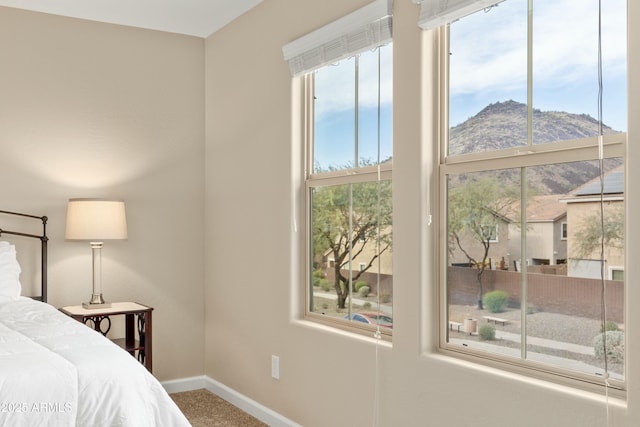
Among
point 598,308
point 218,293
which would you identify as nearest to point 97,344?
point 598,308

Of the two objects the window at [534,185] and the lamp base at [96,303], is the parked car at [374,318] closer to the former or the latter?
the window at [534,185]

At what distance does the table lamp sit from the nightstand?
0.33 ft

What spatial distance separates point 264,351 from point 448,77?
79.3 inches

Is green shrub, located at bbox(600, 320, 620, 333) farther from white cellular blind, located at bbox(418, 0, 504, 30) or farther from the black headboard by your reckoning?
the black headboard

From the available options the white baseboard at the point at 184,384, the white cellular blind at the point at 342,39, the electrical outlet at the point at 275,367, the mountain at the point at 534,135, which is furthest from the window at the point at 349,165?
the white baseboard at the point at 184,384

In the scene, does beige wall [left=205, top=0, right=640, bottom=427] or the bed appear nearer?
the bed

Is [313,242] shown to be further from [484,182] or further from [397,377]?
[484,182]

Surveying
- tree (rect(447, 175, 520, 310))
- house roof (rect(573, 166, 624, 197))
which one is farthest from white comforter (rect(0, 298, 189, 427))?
house roof (rect(573, 166, 624, 197))

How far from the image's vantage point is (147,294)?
14.2 ft

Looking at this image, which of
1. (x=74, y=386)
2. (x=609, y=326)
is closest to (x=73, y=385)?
(x=74, y=386)

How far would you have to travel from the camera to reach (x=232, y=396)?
408 centimetres

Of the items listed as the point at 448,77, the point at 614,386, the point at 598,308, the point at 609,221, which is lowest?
the point at 614,386

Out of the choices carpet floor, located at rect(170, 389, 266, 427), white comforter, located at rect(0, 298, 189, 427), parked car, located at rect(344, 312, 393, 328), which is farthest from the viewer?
carpet floor, located at rect(170, 389, 266, 427)

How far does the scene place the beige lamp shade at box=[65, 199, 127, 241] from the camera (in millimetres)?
3740
